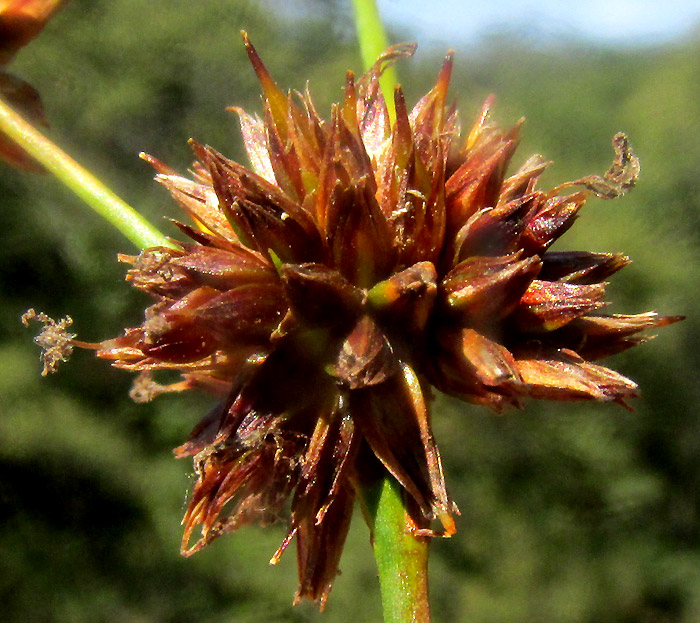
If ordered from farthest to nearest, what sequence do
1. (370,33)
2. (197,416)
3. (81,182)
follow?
(197,416)
(370,33)
(81,182)

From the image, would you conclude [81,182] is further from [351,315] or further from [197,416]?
[197,416]

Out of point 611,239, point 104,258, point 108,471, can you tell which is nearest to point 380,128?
point 104,258

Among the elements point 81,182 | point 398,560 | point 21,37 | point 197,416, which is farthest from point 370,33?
point 197,416

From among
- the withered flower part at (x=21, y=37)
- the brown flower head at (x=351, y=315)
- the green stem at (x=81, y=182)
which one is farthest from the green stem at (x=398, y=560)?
the withered flower part at (x=21, y=37)

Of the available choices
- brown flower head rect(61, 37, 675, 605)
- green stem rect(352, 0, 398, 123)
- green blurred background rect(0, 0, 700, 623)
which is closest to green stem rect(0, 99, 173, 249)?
brown flower head rect(61, 37, 675, 605)

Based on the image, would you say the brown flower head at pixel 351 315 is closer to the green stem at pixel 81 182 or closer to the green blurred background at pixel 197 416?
the green stem at pixel 81 182

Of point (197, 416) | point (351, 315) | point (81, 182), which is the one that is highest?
point (81, 182)
